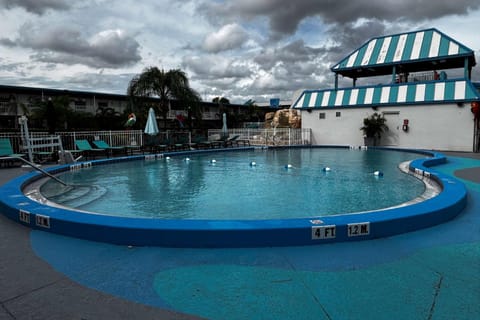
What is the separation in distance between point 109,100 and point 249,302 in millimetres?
35323

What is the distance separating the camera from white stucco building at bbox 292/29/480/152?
1638cm

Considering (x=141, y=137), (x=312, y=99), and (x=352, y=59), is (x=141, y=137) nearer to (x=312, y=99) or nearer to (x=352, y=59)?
(x=312, y=99)

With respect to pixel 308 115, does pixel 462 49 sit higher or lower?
higher

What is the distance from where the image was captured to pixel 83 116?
2644 centimetres

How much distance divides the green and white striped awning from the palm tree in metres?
7.61

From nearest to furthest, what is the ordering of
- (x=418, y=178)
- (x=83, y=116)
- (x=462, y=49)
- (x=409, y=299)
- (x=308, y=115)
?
(x=409, y=299)
(x=418, y=178)
(x=462, y=49)
(x=308, y=115)
(x=83, y=116)

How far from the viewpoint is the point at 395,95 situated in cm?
1819

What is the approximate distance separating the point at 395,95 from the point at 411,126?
2.02 metres

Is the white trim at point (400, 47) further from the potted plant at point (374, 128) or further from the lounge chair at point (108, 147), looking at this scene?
the lounge chair at point (108, 147)

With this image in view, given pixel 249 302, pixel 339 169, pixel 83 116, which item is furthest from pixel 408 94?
pixel 83 116

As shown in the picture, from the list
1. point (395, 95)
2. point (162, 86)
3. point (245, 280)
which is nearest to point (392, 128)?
point (395, 95)

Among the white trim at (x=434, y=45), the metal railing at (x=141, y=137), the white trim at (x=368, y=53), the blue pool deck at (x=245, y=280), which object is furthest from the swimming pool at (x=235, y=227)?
the white trim at (x=368, y=53)

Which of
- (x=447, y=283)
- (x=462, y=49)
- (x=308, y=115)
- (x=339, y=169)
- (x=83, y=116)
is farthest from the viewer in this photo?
(x=83, y=116)

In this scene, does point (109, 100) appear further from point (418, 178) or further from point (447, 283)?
point (447, 283)
